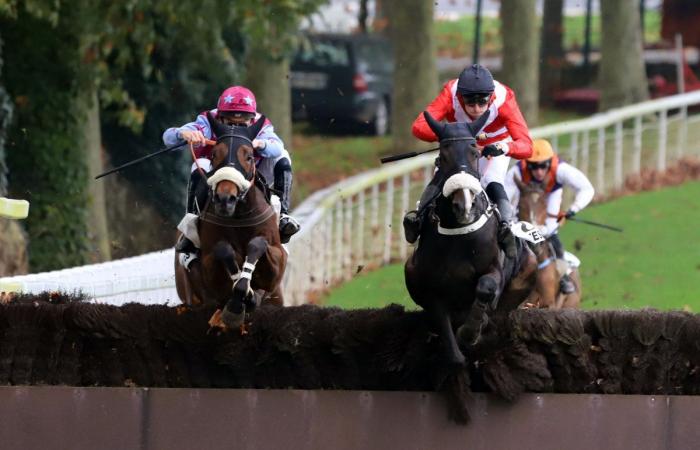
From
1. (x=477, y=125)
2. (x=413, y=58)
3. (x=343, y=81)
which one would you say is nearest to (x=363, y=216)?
(x=413, y=58)

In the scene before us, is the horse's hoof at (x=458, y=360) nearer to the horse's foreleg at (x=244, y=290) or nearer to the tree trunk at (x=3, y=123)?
the horse's foreleg at (x=244, y=290)

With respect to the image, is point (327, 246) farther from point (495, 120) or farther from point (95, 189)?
point (495, 120)

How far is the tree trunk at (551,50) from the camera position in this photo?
106ft

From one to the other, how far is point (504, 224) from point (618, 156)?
12.6 m

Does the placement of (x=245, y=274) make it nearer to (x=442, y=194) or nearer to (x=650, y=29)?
(x=442, y=194)

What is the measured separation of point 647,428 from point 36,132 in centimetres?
969

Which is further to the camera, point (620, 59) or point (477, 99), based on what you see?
point (620, 59)

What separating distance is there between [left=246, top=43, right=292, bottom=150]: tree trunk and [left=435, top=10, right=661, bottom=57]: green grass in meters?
14.8

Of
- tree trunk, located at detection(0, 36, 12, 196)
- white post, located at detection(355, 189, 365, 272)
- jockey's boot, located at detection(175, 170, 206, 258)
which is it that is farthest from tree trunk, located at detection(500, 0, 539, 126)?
jockey's boot, located at detection(175, 170, 206, 258)

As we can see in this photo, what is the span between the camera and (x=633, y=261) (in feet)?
60.1

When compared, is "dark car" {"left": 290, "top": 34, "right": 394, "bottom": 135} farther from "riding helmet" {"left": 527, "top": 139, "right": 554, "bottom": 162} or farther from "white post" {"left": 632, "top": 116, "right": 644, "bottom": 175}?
"riding helmet" {"left": 527, "top": 139, "right": 554, "bottom": 162}

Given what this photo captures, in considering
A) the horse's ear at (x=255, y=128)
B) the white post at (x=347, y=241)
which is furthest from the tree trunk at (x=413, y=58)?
the horse's ear at (x=255, y=128)

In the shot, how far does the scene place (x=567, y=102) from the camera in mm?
31594

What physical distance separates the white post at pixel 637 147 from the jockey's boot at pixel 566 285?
884cm
